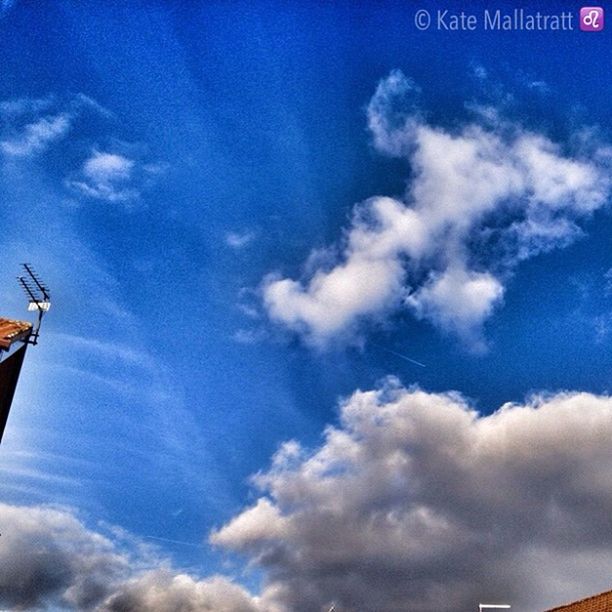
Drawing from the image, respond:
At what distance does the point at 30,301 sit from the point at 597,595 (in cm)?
5124

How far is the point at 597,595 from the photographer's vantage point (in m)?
31.7

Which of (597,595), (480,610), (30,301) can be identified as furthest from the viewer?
(30,301)

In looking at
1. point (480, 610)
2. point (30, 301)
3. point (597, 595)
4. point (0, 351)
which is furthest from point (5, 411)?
point (597, 595)

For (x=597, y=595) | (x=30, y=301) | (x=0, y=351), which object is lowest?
(x=597, y=595)

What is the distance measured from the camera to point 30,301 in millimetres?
57719

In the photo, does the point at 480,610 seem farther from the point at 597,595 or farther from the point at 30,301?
the point at 30,301

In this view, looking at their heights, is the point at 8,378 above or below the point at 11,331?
below

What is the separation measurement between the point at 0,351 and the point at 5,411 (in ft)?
18.8

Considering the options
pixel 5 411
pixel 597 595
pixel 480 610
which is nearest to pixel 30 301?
pixel 5 411

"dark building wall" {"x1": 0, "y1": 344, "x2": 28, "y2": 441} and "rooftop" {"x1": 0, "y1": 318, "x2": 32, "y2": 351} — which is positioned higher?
"rooftop" {"x1": 0, "y1": 318, "x2": 32, "y2": 351}

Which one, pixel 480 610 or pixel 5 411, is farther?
pixel 5 411

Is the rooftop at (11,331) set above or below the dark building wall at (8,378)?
above

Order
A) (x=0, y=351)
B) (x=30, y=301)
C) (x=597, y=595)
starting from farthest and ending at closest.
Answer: (x=30, y=301) < (x=0, y=351) < (x=597, y=595)

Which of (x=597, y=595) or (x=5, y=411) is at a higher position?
(x=5, y=411)
